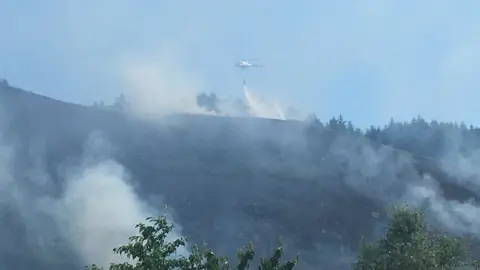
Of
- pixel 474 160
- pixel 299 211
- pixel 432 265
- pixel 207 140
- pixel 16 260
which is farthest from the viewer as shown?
pixel 474 160

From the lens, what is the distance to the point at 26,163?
5916cm

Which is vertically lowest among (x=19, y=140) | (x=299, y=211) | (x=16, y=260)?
(x=16, y=260)

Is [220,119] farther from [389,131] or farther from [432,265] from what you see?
[432,265]

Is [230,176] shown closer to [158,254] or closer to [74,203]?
[74,203]

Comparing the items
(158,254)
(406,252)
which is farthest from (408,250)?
(158,254)

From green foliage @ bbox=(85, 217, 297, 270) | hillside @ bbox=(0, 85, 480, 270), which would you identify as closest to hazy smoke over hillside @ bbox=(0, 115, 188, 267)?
hillside @ bbox=(0, 85, 480, 270)

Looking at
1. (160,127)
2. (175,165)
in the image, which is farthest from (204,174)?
(160,127)

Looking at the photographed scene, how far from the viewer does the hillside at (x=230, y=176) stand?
50.9 metres

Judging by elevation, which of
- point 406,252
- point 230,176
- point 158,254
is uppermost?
point 230,176

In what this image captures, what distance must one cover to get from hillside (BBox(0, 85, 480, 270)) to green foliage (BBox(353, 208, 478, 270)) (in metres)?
25.5

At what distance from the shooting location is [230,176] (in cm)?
5869

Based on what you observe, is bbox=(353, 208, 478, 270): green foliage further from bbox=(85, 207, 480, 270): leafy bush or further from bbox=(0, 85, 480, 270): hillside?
bbox=(0, 85, 480, 270): hillside

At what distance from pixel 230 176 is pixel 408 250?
3890 centimetres

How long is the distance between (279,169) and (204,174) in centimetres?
681
